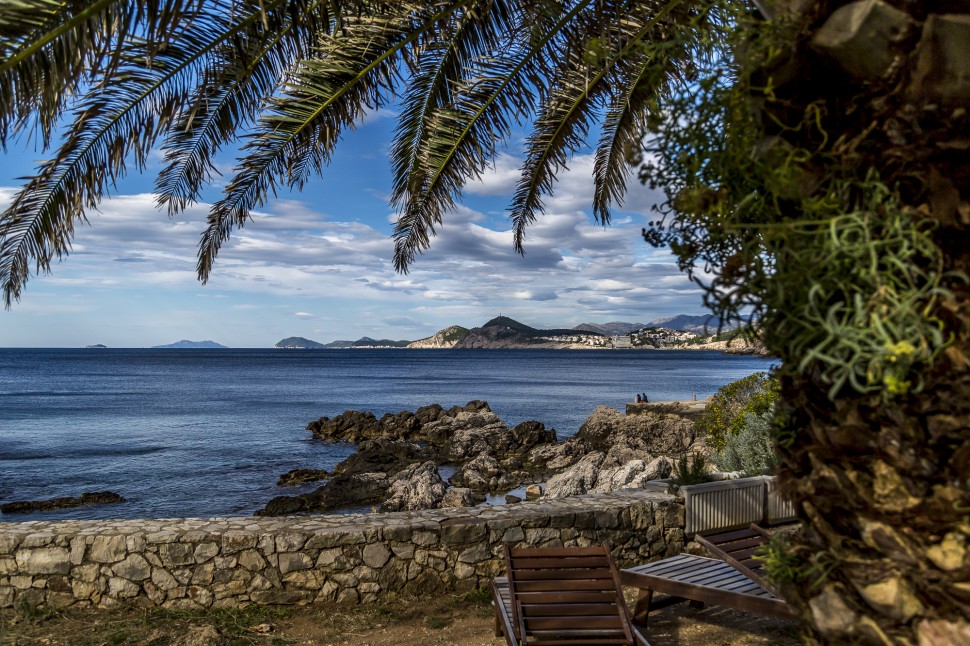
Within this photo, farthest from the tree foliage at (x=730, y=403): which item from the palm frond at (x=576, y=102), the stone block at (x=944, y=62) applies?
the stone block at (x=944, y=62)

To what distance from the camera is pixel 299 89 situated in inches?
219

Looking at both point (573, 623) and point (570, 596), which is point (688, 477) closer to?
point (570, 596)

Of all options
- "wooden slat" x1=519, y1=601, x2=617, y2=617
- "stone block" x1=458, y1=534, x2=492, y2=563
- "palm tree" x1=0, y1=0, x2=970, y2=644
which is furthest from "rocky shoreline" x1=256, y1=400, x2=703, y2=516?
"palm tree" x1=0, y1=0, x2=970, y2=644

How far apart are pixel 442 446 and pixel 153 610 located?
65.2ft

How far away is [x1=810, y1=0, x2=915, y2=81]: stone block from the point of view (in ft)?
4.70

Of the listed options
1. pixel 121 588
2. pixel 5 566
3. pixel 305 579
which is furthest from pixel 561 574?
pixel 5 566

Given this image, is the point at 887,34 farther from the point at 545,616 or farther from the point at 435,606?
the point at 435,606

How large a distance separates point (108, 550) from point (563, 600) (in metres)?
4.03

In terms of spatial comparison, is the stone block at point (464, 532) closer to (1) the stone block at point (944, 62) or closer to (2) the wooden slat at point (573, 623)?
(2) the wooden slat at point (573, 623)

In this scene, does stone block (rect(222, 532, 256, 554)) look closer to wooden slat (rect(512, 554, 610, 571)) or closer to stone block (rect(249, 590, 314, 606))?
stone block (rect(249, 590, 314, 606))

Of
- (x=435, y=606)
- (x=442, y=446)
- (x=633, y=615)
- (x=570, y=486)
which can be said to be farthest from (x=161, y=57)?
(x=442, y=446)

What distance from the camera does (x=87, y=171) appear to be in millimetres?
4875

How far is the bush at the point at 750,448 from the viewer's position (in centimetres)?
856

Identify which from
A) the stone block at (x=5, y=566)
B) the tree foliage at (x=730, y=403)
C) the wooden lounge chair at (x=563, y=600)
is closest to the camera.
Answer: the wooden lounge chair at (x=563, y=600)
